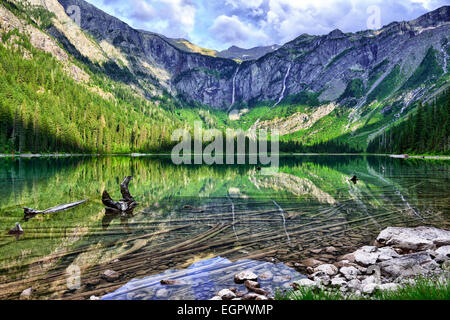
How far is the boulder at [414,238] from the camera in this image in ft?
39.3

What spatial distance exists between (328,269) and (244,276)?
125 inches

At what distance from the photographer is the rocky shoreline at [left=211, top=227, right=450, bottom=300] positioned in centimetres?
811

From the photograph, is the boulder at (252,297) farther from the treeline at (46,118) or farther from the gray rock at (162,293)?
the treeline at (46,118)

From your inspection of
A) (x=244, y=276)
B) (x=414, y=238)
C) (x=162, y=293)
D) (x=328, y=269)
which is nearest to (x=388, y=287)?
(x=328, y=269)

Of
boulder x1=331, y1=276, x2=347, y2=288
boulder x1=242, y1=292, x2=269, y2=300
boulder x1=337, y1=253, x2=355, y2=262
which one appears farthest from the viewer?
boulder x1=337, y1=253, x2=355, y2=262

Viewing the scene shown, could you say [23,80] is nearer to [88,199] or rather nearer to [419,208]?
[88,199]

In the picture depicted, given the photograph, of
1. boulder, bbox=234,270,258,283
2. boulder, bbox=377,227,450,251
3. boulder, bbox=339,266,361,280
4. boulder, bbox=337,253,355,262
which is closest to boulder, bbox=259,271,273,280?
boulder, bbox=234,270,258,283

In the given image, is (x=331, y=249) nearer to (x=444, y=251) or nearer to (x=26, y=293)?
(x=444, y=251)

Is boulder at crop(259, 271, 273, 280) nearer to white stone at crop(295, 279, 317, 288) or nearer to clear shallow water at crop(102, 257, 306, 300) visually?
clear shallow water at crop(102, 257, 306, 300)

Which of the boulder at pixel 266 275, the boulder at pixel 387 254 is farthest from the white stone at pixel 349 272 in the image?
the boulder at pixel 266 275

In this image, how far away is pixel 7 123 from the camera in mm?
116188

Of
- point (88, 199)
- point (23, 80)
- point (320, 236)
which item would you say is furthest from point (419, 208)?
point (23, 80)

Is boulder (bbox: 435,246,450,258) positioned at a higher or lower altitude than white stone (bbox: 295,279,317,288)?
higher
